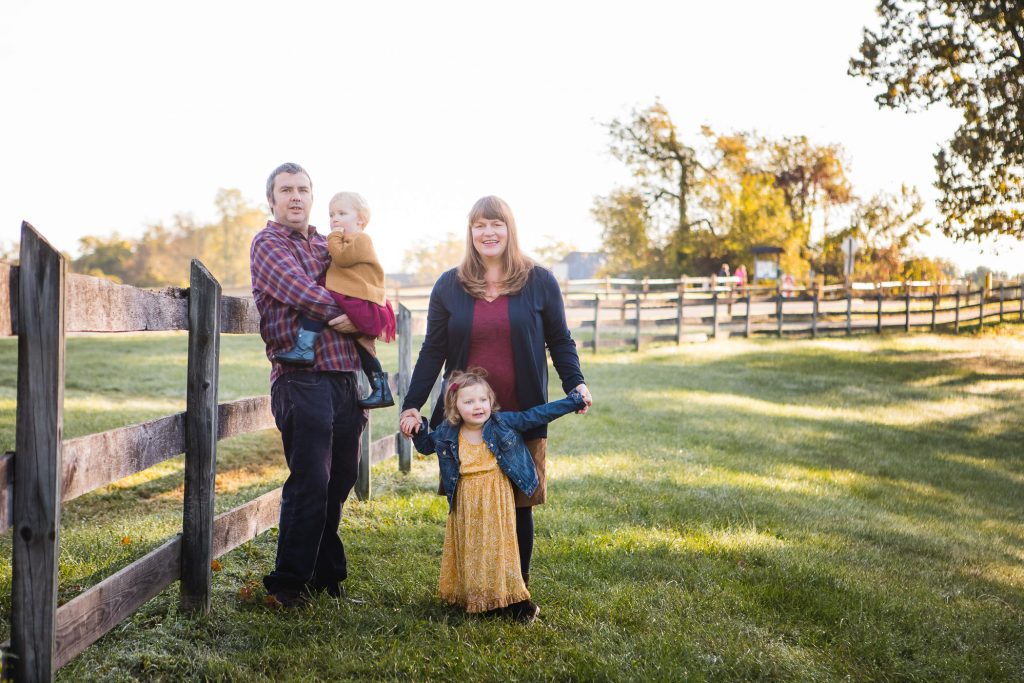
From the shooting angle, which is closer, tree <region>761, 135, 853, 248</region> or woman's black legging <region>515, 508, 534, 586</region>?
woman's black legging <region>515, 508, 534, 586</region>

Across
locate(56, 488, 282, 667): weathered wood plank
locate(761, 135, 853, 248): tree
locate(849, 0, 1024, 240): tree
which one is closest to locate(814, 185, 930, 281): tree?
locate(761, 135, 853, 248): tree

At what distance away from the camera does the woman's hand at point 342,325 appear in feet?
12.2

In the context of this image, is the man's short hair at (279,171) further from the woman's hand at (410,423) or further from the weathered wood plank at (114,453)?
the woman's hand at (410,423)

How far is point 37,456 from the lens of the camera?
260 cm

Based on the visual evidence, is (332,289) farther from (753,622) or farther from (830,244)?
(830,244)

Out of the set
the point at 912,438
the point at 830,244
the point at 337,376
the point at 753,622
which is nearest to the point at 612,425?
the point at 912,438

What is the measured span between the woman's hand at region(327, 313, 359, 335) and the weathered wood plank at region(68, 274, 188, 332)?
0.62 m

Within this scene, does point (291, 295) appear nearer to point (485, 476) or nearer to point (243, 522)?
point (485, 476)

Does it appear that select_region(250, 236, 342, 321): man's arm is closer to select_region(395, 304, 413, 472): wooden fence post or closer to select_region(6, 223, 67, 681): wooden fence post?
select_region(6, 223, 67, 681): wooden fence post

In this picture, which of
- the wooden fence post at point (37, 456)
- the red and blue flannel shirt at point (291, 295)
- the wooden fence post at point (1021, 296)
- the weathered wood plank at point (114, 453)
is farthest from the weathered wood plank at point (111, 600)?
the wooden fence post at point (1021, 296)

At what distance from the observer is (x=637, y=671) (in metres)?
3.45

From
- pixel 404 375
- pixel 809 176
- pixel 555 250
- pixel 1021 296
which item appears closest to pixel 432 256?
pixel 555 250

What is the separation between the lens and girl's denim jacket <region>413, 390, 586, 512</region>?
375 centimetres

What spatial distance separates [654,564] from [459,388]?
6.11 feet
